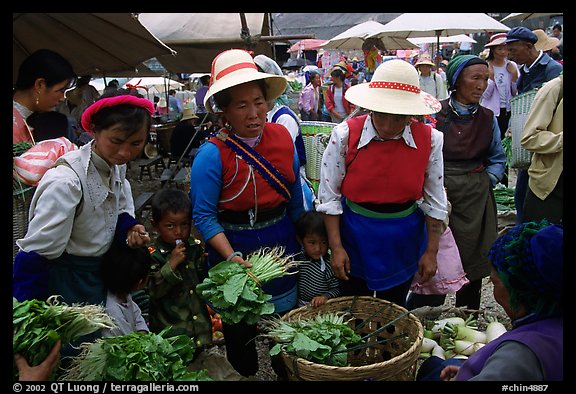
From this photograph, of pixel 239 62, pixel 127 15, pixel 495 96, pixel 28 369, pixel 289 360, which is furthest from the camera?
pixel 495 96

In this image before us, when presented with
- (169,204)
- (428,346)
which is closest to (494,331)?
(428,346)

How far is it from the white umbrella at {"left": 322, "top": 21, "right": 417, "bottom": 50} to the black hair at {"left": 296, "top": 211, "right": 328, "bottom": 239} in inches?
403

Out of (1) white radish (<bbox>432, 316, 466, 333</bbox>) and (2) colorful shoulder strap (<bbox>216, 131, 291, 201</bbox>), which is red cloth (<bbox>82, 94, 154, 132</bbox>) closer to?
(2) colorful shoulder strap (<bbox>216, 131, 291, 201</bbox>)

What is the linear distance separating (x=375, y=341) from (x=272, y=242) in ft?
2.53

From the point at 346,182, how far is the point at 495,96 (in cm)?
578

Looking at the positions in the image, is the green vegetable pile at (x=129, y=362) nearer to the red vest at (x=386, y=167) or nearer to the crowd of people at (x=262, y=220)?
the crowd of people at (x=262, y=220)

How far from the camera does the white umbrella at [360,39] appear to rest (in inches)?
496

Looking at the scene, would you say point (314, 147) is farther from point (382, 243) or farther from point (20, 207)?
point (20, 207)

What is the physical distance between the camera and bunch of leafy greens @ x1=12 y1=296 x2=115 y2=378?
1.85m

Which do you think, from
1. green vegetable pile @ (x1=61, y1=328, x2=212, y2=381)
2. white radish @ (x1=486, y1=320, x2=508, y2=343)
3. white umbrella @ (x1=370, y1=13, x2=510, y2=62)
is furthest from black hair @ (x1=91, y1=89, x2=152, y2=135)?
white umbrella @ (x1=370, y1=13, x2=510, y2=62)

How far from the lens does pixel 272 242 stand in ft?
8.89

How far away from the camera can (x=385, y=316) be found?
2.82 meters

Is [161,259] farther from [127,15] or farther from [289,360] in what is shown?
[127,15]

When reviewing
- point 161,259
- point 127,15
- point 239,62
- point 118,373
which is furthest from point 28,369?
point 127,15
